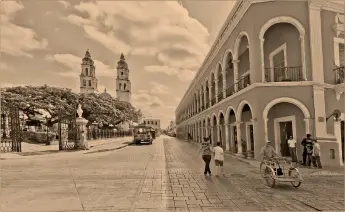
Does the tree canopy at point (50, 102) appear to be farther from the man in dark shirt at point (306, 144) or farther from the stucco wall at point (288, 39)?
the man in dark shirt at point (306, 144)

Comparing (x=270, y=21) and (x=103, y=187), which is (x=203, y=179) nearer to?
(x=103, y=187)

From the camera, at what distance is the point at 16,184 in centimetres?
997

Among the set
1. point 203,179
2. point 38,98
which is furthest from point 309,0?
point 38,98

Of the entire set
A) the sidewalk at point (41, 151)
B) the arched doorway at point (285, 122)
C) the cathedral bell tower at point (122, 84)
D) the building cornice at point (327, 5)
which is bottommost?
the sidewalk at point (41, 151)

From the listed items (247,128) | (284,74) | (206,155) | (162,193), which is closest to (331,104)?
(284,74)

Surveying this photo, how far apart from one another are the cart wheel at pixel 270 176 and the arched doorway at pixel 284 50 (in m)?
7.19

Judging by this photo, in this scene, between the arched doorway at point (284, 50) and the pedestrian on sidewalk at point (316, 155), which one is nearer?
the pedestrian on sidewalk at point (316, 155)

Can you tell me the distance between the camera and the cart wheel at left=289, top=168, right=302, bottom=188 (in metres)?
9.02

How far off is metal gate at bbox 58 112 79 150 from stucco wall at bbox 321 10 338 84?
19.8m

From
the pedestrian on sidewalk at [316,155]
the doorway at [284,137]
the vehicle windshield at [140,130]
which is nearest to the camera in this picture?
the pedestrian on sidewalk at [316,155]

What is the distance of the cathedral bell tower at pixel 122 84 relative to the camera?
320 ft

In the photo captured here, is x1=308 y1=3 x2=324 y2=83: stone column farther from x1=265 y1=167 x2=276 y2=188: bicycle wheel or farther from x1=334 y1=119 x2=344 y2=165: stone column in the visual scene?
x1=265 y1=167 x2=276 y2=188: bicycle wheel

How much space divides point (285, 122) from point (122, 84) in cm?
8550

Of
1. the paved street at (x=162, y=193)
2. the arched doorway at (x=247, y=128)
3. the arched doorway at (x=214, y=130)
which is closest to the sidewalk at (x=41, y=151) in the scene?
the paved street at (x=162, y=193)
